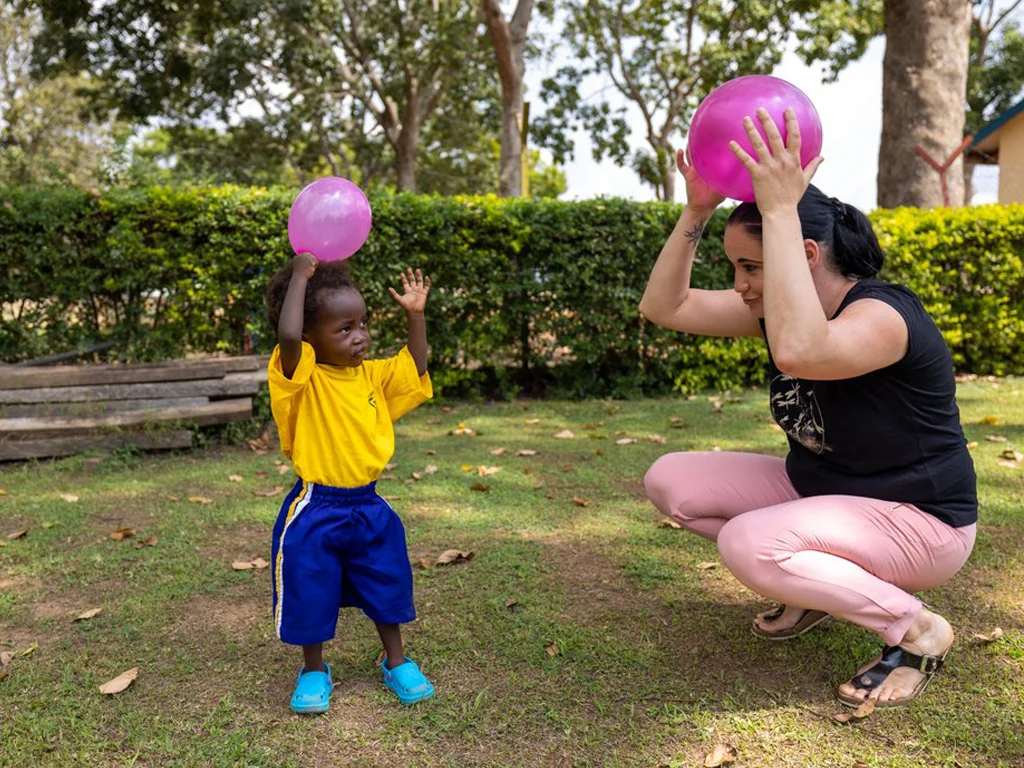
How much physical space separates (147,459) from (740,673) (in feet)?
15.4

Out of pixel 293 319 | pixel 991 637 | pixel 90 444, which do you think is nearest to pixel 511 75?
pixel 90 444

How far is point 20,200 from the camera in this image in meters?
6.76

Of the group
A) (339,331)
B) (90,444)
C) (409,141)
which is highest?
(409,141)

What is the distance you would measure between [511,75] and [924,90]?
572 cm

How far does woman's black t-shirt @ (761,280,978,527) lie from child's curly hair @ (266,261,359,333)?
155 centimetres

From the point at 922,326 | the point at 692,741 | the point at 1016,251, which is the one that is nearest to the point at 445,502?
the point at 692,741

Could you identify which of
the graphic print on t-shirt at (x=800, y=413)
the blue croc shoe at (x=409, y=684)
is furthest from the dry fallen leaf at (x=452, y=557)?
the graphic print on t-shirt at (x=800, y=413)

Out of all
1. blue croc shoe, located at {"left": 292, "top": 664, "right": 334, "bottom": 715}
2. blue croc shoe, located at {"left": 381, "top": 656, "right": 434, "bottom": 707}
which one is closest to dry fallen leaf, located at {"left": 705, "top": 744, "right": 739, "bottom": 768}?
blue croc shoe, located at {"left": 381, "top": 656, "right": 434, "bottom": 707}

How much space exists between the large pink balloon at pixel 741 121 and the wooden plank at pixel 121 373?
475 centimetres

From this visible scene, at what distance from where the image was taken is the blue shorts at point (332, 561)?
267cm

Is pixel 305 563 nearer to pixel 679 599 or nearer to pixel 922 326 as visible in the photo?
pixel 679 599

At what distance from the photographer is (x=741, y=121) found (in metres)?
2.46

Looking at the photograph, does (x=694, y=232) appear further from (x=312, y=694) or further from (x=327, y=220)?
(x=312, y=694)

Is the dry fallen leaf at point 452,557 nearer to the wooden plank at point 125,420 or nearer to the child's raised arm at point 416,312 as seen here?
the child's raised arm at point 416,312
